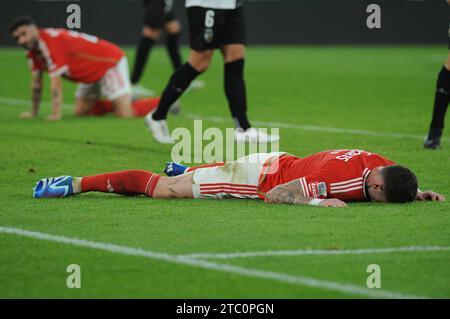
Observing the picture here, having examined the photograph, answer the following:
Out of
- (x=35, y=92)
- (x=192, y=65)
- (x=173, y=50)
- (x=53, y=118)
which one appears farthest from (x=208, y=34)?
(x=173, y=50)

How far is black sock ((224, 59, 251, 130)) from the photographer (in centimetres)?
1045

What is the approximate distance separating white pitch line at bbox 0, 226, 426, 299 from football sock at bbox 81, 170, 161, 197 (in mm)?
1028

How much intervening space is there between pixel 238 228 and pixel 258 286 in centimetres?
132

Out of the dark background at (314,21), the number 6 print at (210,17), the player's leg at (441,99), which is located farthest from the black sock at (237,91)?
the dark background at (314,21)

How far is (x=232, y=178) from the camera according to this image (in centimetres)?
716

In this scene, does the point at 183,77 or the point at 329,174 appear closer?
the point at 329,174

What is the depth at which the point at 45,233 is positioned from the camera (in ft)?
20.3

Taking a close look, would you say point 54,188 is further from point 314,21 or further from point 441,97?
point 314,21

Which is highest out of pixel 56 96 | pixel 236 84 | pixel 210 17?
pixel 210 17

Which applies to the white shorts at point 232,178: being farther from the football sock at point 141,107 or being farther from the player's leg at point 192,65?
the football sock at point 141,107

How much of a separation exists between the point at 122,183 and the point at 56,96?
585 centimetres

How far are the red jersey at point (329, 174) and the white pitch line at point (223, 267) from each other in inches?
59.8

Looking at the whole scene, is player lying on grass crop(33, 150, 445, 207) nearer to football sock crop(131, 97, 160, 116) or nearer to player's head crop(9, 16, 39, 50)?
player's head crop(9, 16, 39, 50)
